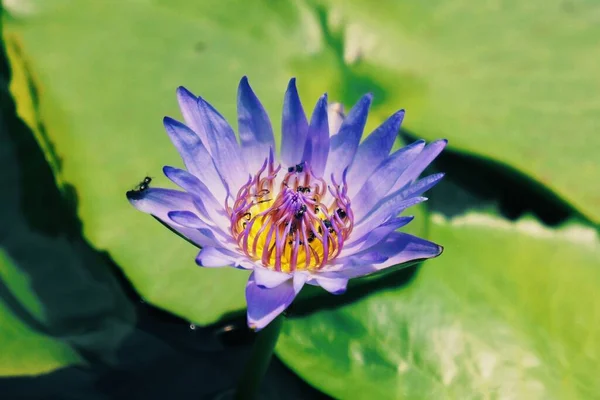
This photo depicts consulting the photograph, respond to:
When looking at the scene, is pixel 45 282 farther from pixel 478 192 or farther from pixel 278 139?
pixel 478 192

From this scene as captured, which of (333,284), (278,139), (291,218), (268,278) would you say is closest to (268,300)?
(268,278)

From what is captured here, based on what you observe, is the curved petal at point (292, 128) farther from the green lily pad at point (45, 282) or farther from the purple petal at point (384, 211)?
the green lily pad at point (45, 282)

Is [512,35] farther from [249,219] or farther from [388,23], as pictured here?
[249,219]

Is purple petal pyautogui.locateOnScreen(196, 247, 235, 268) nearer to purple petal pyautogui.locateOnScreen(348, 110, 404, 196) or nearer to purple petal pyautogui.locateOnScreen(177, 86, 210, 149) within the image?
purple petal pyautogui.locateOnScreen(177, 86, 210, 149)

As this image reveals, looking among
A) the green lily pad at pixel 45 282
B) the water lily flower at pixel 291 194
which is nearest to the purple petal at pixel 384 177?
the water lily flower at pixel 291 194

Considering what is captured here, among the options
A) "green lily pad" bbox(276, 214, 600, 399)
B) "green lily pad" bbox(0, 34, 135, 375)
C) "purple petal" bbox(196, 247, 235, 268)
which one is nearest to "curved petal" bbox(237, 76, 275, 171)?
→ "purple petal" bbox(196, 247, 235, 268)

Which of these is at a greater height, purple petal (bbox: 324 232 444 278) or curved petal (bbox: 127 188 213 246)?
purple petal (bbox: 324 232 444 278)
